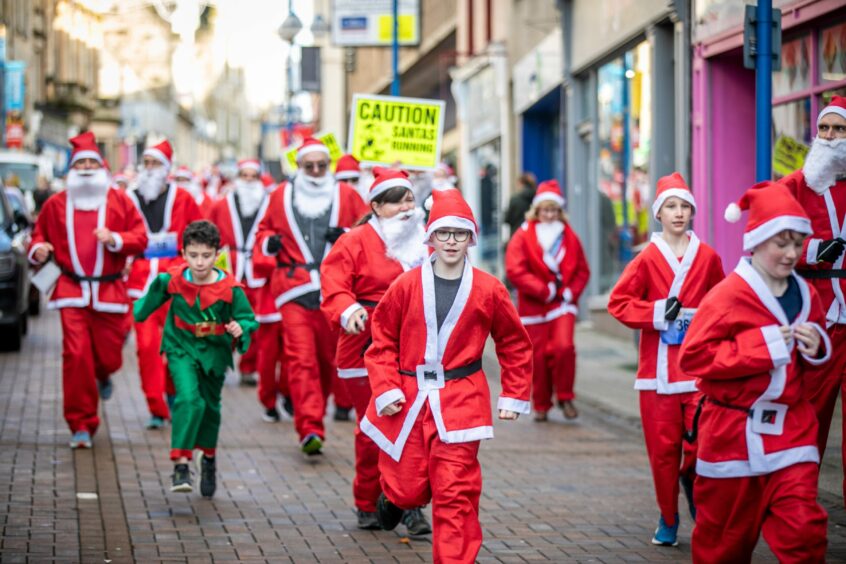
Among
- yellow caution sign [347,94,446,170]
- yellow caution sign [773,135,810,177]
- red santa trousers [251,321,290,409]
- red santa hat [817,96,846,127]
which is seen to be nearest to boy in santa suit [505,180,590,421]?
yellow caution sign [773,135,810,177]

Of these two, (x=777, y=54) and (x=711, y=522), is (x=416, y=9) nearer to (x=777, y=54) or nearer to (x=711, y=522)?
A: (x=777, y=54)

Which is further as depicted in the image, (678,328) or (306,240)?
(306,240)

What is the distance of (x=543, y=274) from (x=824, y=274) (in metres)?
5.46

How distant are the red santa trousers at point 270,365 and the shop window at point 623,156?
21.1ft

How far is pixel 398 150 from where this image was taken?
15102 millimetres

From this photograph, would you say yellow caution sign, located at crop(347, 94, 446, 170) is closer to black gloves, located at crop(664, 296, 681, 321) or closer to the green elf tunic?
the green elf tunic

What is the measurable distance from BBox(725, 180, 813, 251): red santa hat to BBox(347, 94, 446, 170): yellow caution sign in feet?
30.3

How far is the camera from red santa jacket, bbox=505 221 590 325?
42.7 ft

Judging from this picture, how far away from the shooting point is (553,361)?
512 inches

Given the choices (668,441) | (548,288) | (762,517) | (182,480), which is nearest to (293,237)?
(182,480)

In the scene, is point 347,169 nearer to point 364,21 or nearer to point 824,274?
point 824,274

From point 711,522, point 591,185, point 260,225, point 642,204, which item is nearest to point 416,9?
point 591,185

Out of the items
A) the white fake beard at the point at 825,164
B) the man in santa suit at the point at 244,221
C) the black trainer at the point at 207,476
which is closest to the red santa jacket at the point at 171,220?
the man in santa suit at the point at 244,221

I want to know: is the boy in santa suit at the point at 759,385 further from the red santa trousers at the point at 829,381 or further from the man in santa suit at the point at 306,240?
the man in santa suit at the point at 306,240
